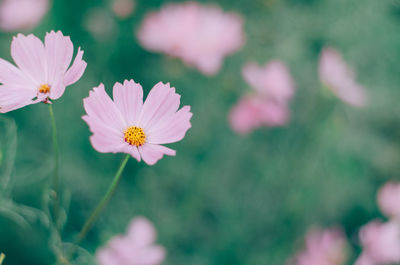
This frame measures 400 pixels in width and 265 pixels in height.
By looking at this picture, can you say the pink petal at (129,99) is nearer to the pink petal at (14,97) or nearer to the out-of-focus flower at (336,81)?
the pink petal at (14,97)

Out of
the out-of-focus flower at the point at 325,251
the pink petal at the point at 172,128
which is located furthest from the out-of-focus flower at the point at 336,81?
the pink petal at the point at 172,128

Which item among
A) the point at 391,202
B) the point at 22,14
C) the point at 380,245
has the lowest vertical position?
the point at 380,245

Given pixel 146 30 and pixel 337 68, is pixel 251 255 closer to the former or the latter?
pixel 337 68

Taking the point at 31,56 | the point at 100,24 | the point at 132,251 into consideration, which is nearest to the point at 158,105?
the point at 31,56

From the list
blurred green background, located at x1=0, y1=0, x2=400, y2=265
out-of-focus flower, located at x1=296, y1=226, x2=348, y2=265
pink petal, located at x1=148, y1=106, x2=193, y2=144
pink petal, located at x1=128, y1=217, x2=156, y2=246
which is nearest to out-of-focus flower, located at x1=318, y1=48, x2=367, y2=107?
blurred green background, located at x1=0, y1=0, x2=400, y2=265

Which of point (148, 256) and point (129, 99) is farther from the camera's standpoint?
point (148, 256)

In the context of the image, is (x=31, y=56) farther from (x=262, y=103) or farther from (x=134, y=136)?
(x=262, y=103)
